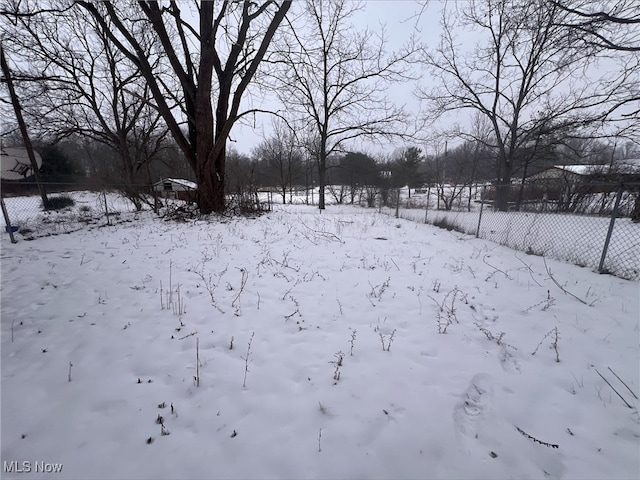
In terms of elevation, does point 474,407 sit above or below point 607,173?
below

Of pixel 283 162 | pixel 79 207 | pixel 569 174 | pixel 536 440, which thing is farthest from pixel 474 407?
pixel 283 162

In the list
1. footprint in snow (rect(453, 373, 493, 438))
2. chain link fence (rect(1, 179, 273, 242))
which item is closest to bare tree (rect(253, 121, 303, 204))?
chain link fence (rect(1, 179, 273, 242))

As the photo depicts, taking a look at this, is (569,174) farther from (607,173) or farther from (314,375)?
(314,375)

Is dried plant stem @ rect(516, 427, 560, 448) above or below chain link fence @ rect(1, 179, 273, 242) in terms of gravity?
below

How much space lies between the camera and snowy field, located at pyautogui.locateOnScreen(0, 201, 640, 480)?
149cm

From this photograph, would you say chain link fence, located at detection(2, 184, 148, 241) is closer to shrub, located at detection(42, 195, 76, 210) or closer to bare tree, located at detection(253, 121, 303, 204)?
shrub, located at detection(42, 195, 76, 210)

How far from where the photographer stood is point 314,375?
2.09 m

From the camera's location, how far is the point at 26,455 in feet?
4.81

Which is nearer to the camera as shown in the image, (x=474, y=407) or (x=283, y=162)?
→ (x=474, y=407)

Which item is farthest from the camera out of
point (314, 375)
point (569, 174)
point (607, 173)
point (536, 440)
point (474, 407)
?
point (607, 173)

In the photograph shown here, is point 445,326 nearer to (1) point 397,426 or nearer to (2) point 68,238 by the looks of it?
(1) point 397,426

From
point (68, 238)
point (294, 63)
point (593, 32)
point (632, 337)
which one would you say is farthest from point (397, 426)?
point (294, 63)

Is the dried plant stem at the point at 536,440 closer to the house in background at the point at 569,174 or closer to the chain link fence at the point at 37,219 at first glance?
the house in background at the point at 569,174

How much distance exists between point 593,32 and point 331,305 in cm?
937
